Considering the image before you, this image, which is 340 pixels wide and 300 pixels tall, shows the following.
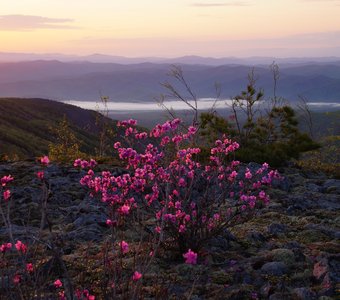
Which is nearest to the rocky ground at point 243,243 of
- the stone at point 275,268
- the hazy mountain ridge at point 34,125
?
the stone at point 275,268

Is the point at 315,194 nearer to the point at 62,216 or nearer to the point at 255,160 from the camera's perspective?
the point at 255,160

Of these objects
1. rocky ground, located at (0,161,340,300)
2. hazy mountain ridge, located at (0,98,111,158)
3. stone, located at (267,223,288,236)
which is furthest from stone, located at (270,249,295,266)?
hazy mountain ridge, located at (0,98,111,158)

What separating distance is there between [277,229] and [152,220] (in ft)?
8.79

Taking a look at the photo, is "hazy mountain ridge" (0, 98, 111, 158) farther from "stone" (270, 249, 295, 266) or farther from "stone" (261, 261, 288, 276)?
"stone" (261, 261, 288, 276)

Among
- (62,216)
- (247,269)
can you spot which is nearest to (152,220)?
(62,216)

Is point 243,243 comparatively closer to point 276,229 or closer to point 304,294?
point 276,229

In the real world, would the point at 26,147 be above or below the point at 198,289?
below

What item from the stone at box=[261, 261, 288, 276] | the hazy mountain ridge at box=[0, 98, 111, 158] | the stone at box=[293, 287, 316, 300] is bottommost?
the hazy mountain ridge at box=[0, 98, 111, 158]

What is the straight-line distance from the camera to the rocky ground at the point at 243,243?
22.3ft

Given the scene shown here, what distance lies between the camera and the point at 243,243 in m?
9.16

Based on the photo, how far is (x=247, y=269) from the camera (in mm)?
7672

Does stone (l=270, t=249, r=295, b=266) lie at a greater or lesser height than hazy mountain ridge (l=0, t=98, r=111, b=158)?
greater

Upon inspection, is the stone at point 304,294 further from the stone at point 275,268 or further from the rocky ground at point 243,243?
the stone at point 275,268

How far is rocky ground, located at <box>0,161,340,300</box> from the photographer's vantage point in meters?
6.79
